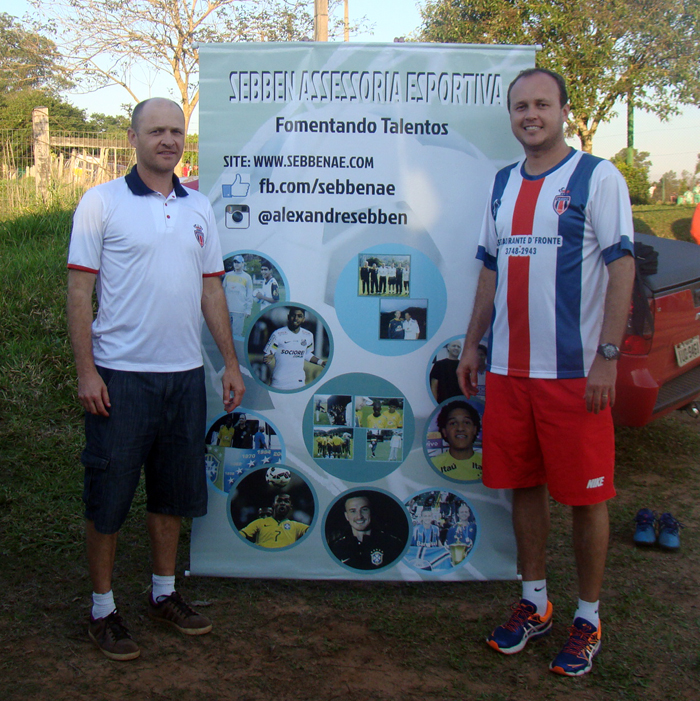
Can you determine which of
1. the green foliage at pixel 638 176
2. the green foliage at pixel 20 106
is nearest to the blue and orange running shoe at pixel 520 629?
the green foliage at pixel 638 176

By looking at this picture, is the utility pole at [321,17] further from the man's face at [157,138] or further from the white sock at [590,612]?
the white sock at [590,612]

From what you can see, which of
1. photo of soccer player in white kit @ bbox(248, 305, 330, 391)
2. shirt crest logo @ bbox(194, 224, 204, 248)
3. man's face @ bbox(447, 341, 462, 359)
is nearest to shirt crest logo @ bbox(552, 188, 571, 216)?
man's face @ bbox(447, 341, 462, 359)

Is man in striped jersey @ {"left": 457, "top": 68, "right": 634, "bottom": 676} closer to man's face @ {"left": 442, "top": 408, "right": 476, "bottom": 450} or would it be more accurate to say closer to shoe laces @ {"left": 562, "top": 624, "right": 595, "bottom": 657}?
shoe laces @ {"left": 562, "top": 624, "right": 595, "bottom": 657}

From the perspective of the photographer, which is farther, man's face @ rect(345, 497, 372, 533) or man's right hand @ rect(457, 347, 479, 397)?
man's face @ rect(345, 497, 372, 533)

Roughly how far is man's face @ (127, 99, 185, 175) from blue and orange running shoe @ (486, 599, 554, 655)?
218 cm

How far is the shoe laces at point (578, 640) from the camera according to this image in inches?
101

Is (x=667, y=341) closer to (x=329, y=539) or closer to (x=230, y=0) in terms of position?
(x=329, y=539)

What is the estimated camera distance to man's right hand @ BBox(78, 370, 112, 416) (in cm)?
251

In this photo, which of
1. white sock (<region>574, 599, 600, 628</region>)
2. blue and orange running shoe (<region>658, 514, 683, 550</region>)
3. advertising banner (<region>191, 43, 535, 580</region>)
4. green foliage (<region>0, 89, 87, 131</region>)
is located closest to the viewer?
white sock (<region>574, 599, 600, 628</region>)

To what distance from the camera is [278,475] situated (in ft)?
10.1

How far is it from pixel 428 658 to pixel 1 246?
6512 mm

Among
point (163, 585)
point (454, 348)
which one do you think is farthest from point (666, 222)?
point (163, 585)

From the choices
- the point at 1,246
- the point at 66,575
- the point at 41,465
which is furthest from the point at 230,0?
the point at 66,575

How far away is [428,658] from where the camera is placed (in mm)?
2650
